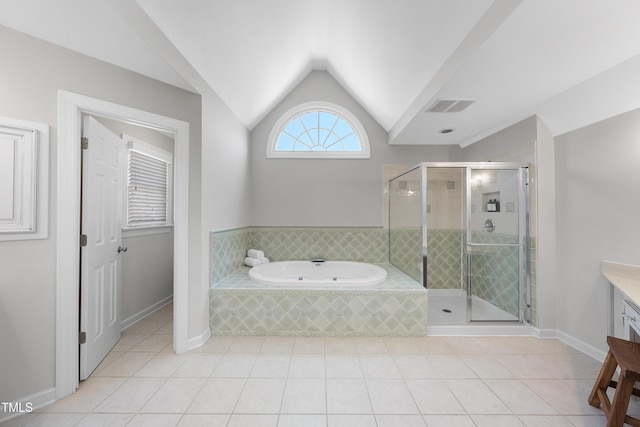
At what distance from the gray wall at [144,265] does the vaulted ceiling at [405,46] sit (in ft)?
3.52

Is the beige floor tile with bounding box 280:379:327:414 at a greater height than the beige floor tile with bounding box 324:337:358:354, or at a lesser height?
greater

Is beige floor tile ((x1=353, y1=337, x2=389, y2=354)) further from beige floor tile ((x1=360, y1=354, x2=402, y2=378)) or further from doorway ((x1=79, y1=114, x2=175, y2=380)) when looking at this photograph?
doorway ((x1=79, y1=114, x2=175, y2=380))

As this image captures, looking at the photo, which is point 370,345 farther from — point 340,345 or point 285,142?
point 285,142

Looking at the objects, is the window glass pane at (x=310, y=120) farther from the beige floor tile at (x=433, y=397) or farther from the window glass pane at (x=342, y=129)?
the beige floor tile at (x=433, y=397)

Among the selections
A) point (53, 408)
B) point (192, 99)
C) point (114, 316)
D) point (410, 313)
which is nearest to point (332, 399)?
point (410, 313)

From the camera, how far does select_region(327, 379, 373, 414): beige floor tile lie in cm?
157

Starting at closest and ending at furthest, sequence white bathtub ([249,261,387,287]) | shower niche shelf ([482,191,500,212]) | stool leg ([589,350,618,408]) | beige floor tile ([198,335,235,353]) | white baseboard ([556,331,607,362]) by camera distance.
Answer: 1. stool leg ([589,350,618,408])
2. white baseboard ([556,331,607,362])
3. beige floor tile ([198,335,235,353])
4. shower niche shelf ([482,191,500,212])
5. white bathtub ([249,261,387,287])

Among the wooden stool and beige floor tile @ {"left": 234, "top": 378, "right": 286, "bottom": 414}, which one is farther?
beige floor tile @ {"left": 234, "top": 378, "right": 286, "bottom": 414}

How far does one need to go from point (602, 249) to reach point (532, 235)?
52 centimetres

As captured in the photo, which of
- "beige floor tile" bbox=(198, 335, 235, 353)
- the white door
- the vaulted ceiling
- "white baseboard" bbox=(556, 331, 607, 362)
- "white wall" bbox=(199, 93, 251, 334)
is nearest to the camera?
the vaulted ceiling

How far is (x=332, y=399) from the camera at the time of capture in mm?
1659

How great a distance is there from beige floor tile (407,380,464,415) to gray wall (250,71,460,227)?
7.39ft

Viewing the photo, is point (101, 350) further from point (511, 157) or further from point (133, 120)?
point (511, 157)

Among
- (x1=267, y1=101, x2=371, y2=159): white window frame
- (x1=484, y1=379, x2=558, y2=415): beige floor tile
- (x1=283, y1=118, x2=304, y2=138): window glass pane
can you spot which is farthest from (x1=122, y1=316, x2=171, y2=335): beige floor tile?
(x1=484, y1=379, x2=558, y2=415): beige floor tile
